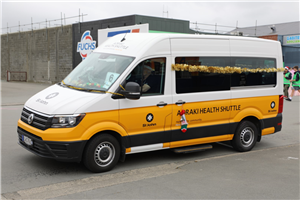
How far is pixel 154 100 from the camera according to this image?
6262mm

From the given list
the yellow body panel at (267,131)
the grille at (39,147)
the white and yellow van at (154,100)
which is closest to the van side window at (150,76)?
the white and yellow van at (154,100)

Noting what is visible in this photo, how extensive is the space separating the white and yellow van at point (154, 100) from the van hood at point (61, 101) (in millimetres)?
16

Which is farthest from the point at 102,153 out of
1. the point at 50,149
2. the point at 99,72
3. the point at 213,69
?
the point at 213,69

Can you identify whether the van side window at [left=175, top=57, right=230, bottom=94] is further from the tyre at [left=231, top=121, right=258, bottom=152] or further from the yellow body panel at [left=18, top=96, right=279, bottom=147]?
the tyre at [left=231, top=121, right=258, bottom=152]

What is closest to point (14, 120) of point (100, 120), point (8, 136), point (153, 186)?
point (8, 136)

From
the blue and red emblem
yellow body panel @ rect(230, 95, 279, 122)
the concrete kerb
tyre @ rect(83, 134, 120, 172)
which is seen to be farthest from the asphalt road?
the blue and red emblem

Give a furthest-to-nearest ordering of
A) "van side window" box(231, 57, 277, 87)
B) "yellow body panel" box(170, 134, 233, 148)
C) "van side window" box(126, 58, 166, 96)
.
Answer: "van side window" box(231, 57, 277, 87)
"yellow body panel" box(170, 134, 233, 148)
"van side window" box(126, 58, 166, 96)

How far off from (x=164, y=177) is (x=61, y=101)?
6.86ft

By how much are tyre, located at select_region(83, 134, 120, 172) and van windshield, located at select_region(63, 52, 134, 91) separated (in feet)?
2.85

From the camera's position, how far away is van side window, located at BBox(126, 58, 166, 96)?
6.14 m

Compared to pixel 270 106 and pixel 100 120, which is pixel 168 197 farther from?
pixel 270 106

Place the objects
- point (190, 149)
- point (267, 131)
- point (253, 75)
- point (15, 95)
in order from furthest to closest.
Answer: point (15, 95) < point (267, 131) < point (253, 75) < point (190, 149)

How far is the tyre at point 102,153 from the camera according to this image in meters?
5.72

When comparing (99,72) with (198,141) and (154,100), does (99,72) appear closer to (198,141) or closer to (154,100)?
(154,100)
